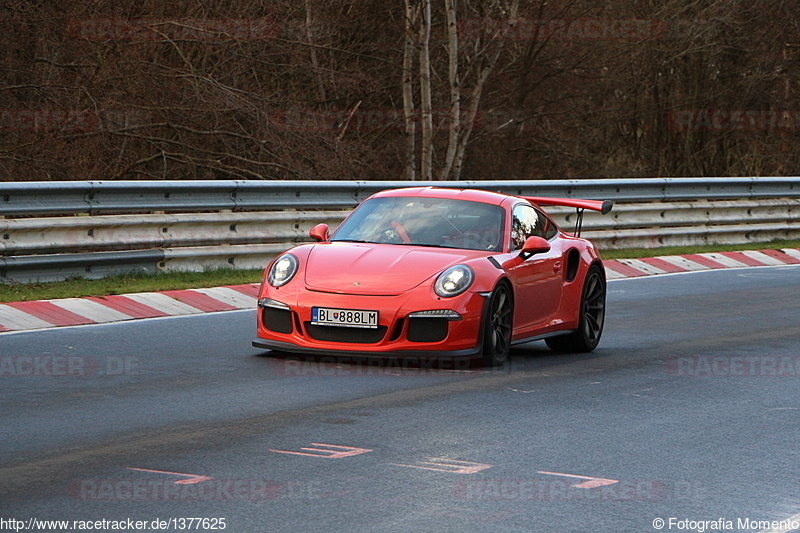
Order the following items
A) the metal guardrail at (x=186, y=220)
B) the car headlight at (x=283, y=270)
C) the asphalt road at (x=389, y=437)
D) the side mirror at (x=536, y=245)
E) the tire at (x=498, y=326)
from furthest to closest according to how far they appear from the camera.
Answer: the metal guardrail at (x=186, y=220)
the side mirror at (x=536, y=245)
the car headlight at (x=283, y=270)
the tire at (x=498, y=326)
the asphalt road at (x=389, y=437)

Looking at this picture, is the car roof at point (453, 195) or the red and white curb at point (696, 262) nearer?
the car roof at point (453, 195)

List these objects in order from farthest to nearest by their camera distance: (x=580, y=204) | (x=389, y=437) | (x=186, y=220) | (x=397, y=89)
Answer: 1. (x=397, y=89)
2. (x=186, y=220)
3. (x=580, y=204)
4. (x=389, y=437)

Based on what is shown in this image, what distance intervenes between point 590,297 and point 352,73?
565 inches

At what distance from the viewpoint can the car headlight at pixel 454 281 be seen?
9.18 metres

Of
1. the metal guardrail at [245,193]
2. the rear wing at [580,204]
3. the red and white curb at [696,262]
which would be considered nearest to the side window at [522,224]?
the rear wing at [580,204]

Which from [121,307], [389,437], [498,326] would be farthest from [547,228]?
[389,437]

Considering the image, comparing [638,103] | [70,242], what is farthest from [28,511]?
[638,103]

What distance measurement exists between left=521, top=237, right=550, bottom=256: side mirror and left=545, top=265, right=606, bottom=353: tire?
999mm

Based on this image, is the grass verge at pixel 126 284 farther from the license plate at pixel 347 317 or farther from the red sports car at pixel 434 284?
the license plate at pixel 347 317

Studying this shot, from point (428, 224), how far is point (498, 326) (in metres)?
1.12

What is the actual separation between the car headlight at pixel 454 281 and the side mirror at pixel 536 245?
2.35ft

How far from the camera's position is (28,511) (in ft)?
16.7

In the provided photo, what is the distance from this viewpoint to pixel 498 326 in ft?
31.4

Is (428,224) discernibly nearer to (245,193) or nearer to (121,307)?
(121,307)
